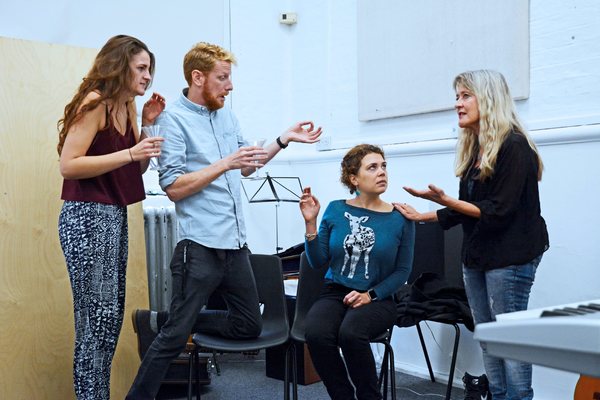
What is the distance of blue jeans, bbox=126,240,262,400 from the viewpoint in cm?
265

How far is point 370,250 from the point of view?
2.93m

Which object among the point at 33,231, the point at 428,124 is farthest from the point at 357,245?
the point at 33,231

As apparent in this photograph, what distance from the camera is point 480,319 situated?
2795 millimetres

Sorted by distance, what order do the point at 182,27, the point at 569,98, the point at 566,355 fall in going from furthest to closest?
the point at 182,27 → the point at 569,98 → the point at 566,355

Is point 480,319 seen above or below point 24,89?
below

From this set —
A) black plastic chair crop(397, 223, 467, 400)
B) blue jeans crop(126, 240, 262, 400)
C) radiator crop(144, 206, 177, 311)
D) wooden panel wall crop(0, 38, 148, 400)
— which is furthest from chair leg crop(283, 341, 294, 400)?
radiator crop(144, 206, 177, 311)

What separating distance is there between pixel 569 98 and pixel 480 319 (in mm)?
1191

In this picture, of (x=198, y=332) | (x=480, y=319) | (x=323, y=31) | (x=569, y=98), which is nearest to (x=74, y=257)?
(x=198, y=332)

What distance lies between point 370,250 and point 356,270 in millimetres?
109

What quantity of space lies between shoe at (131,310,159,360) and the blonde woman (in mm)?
1243

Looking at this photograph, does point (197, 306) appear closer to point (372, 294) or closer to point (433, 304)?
point (372, 294)

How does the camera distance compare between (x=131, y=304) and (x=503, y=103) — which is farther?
(x=131, y=304)

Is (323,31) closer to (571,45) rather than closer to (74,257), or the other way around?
(571,45)

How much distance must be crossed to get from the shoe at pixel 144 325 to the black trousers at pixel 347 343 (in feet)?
2.21
